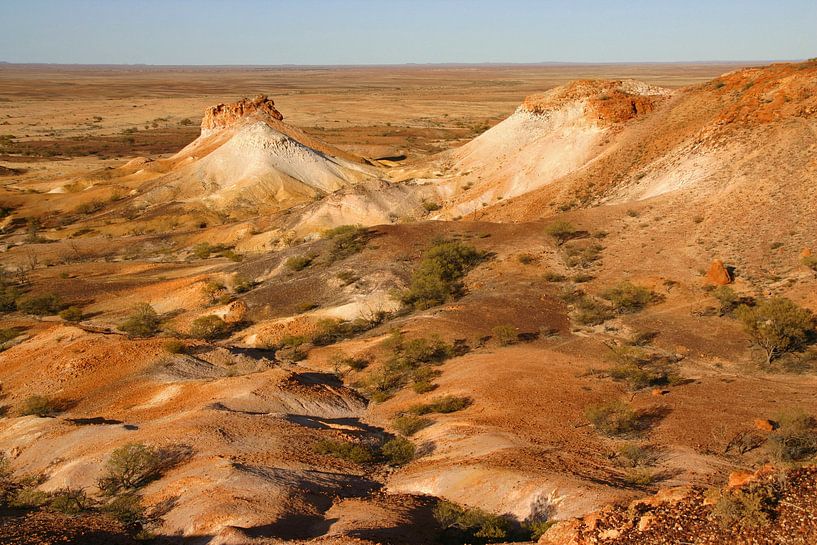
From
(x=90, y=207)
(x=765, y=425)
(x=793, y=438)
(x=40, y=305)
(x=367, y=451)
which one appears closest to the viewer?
(x=793, y=438)

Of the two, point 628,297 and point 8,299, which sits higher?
point 628,297

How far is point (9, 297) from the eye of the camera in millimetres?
30578

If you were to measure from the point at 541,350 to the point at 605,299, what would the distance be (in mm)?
5017

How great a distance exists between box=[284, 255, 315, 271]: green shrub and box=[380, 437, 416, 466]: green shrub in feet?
54.5

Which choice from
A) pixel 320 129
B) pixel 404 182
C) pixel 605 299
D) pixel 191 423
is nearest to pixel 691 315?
pixel 605 299

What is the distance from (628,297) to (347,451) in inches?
515

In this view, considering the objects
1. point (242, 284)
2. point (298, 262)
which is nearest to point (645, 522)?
point (298, 262)

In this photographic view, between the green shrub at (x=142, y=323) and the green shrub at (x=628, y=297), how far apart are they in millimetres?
17494

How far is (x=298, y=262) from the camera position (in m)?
31.5

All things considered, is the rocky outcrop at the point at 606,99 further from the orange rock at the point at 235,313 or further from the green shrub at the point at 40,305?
the green shrub at the point at 40,305

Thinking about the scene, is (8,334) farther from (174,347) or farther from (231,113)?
(231,113)

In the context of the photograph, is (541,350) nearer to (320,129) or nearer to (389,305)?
(389,305)

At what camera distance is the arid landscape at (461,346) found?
11.9 metres

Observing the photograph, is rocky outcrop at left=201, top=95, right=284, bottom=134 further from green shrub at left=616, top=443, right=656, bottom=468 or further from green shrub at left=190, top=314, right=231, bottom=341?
green shrub at left=616, top=443, right=656, bottom=468
